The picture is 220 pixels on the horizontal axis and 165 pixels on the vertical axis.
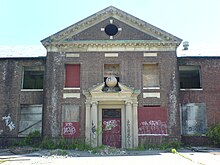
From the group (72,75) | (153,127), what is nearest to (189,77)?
(153,127)

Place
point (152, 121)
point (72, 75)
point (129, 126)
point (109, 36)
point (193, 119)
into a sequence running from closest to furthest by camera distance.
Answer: point (129, 126) → point (152, 121) → point (72, 75) → point (193, 119) → point (109, 36)

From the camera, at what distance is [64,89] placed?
65.2ft

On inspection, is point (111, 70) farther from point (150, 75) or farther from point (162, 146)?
point (162, 146)

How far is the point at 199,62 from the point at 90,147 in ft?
34.3

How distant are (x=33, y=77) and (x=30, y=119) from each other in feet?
12.2

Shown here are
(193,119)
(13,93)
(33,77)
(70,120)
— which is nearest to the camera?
(70,120)

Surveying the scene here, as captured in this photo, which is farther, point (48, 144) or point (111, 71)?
point (111, 71)

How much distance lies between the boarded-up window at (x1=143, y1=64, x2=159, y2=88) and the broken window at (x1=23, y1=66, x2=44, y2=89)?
8.03m

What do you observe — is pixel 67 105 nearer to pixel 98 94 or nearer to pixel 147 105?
pixel 98 94

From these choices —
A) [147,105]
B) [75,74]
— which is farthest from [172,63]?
[75,74]

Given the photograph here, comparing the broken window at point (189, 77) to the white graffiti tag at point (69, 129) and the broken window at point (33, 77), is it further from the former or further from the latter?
the broken window at point (33, 77)

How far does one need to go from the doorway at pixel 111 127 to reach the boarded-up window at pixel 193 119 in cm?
484

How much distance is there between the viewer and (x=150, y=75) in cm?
2034

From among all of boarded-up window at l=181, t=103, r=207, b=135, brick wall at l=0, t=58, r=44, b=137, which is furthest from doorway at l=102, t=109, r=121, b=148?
brick wall at l=0, t=58, r=44, b=137
